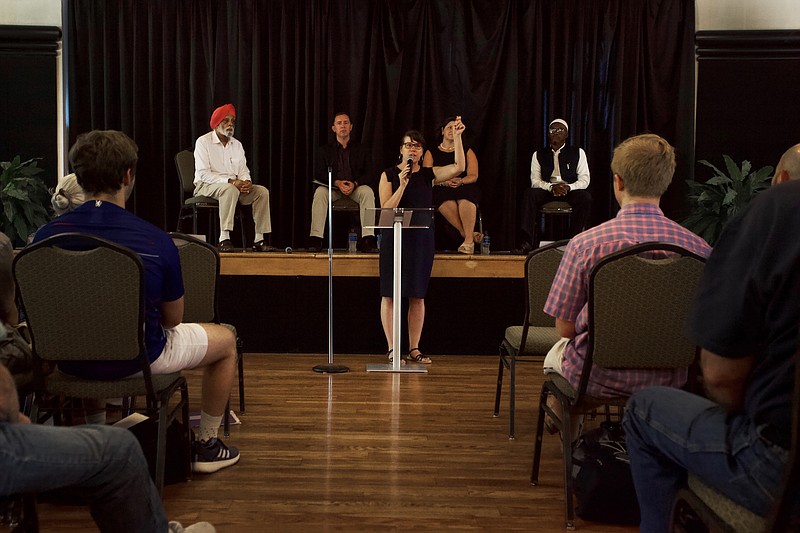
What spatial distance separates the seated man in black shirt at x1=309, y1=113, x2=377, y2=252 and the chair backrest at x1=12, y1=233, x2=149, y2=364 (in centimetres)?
441

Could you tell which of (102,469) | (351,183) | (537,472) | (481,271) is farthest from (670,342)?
(351,183)

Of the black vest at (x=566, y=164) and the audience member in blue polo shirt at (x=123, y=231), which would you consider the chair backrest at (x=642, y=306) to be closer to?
the audience member in blue polo shirt at (x=123, y=231)

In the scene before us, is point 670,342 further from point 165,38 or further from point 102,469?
point 165,38

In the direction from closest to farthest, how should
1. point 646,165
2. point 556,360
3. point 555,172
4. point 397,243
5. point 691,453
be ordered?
point 691,453
point 646,165
point 556,360
point 397,243
point 555,172

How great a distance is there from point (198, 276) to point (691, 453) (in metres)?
2.43

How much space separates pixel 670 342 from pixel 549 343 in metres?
1.07

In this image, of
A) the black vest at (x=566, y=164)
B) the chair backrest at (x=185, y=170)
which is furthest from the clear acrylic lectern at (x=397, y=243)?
the chair backrest at (x=185, y=170)

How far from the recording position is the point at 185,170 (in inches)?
272

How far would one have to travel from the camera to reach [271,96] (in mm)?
7645

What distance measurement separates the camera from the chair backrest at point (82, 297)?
2.34m

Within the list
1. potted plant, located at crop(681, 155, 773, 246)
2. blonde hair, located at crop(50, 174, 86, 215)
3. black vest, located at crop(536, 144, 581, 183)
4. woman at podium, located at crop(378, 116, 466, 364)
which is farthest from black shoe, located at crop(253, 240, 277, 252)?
potted plant, located at crop(681, 155, 773, 246)

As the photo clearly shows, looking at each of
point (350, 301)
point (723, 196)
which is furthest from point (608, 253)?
point (723, 196)

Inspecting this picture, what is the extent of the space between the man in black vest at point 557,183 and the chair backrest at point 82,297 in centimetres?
473

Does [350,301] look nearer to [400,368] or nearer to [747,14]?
[400,368]
